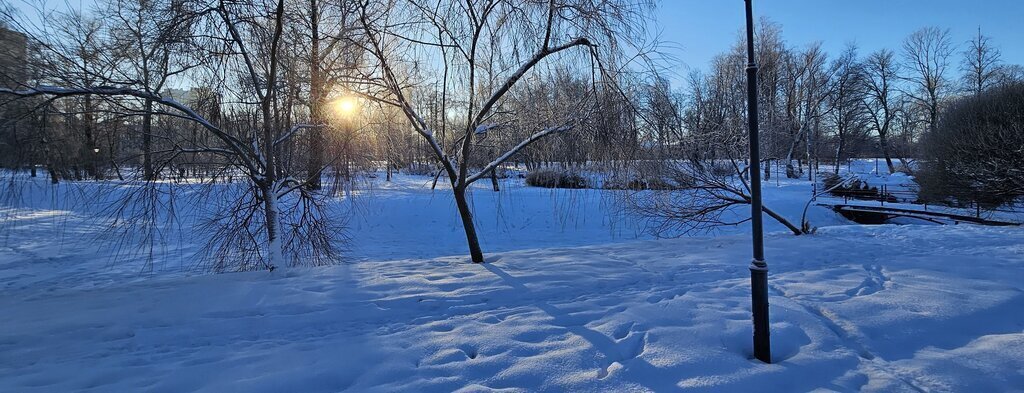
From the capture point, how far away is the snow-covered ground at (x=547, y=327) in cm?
307

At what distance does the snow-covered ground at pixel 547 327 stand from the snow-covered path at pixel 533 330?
0.02m

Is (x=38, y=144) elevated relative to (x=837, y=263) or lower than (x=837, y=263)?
elevated

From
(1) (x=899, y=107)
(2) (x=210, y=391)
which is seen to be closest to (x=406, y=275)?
(2) (x=210, y=391)

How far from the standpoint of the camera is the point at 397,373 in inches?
123

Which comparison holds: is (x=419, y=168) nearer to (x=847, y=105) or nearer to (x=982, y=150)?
(x=982, y=150)

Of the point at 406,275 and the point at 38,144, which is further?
the point at 406,275

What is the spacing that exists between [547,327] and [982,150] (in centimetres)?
1726

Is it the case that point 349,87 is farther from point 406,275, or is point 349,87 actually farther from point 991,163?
point 991,163

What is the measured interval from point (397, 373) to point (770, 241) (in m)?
7.87

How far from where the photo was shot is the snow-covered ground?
307cm

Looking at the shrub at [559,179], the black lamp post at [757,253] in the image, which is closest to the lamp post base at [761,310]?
the black lamp post at [757,253]

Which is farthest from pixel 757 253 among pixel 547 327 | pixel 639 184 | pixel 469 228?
pixel 469 228

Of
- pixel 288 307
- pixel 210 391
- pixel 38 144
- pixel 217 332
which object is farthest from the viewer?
pixel 38 144

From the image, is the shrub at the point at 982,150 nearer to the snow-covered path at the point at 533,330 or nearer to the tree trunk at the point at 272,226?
the snow-covered path at the point at 533,330
